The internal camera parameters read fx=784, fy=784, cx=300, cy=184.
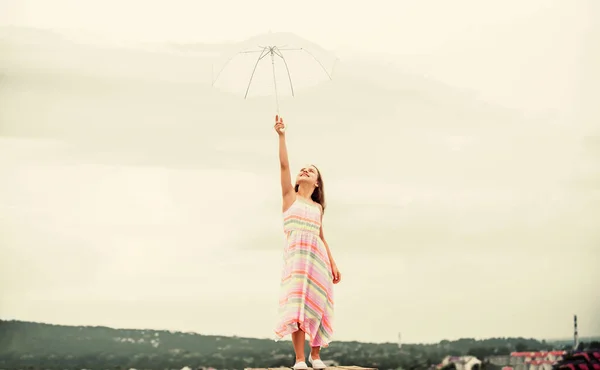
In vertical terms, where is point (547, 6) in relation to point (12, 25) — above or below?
above

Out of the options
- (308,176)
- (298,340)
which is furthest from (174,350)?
(308,176)

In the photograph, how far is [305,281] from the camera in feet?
14.1

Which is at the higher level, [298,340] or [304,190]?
[304,190]

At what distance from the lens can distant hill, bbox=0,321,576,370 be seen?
25.1 feet

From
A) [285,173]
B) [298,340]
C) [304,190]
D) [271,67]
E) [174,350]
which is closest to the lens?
[298,340]

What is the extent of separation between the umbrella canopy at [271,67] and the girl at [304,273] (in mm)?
568

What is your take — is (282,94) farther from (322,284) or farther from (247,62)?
(322,284)

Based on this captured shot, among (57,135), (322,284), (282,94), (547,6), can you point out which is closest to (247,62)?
(282,94)

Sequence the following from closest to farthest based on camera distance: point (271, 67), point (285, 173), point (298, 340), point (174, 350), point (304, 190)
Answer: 1. point (298, 340)
2. point (285, 173)
3. point (304, 190)
4. point (271, 67)
5. point (174, 350)

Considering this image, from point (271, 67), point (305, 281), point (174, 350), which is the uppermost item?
point (271, 67)

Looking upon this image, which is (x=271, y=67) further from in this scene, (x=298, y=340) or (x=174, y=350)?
(x=174, y=350)

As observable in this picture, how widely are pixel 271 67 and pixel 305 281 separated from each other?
1.47 m

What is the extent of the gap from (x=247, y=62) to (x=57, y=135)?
3463mm

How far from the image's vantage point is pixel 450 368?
860 cm
